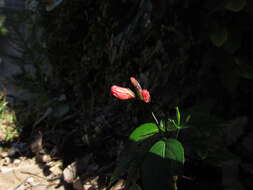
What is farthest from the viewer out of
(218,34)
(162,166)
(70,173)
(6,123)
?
(6,123)

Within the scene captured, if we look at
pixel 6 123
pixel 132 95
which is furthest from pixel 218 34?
pixel 6 123

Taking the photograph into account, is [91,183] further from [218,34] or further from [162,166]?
[218,34]

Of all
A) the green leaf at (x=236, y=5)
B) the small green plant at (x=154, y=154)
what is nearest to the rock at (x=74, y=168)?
the small green plant at (x=154, y=154)

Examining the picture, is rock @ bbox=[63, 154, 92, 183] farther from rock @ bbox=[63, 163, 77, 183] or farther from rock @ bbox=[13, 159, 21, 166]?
rock @ bbox=[13, 159, 21, 166]

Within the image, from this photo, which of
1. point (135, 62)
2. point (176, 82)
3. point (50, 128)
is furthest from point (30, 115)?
point (176, 82)

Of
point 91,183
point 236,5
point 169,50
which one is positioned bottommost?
point 91,183

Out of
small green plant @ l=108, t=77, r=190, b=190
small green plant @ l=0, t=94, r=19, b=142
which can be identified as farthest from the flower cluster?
small green plant @ l=0, t=94, r=19, b=142

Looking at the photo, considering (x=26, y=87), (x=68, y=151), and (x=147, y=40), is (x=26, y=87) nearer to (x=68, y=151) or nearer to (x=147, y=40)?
(x=68, y=151)

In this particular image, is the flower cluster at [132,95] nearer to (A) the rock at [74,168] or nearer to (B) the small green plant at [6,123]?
(A) the rock at [74,168]
